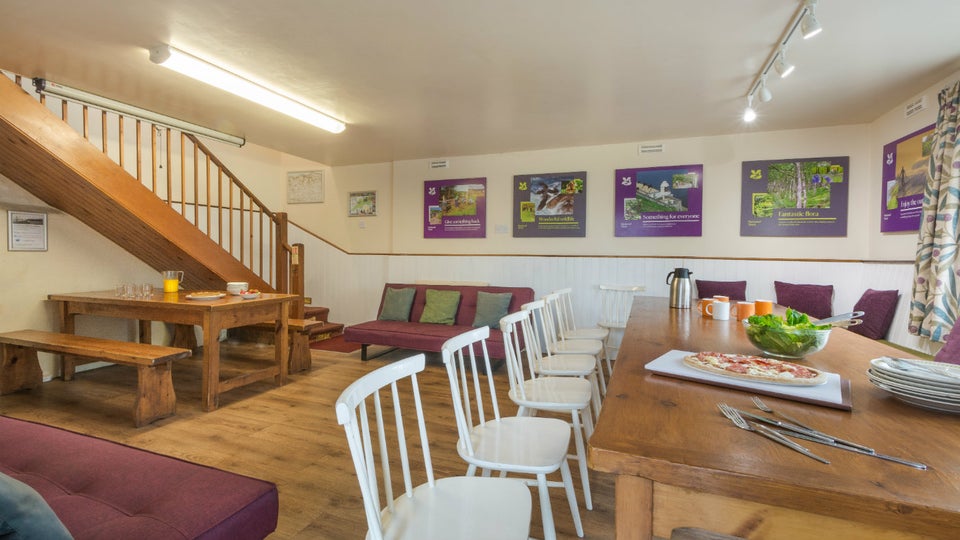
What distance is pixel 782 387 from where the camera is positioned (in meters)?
1.10

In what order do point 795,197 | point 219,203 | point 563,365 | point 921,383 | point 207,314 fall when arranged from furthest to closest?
point 219,203 < point 795,197 < point 207,314 < point 563,365 < point 921,383


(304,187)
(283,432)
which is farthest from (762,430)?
(304,187)

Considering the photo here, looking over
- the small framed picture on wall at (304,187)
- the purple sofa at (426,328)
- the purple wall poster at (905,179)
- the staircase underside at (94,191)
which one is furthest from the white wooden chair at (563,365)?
the small framed picture on wall at (304,187)

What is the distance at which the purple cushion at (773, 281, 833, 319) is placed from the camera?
13.9 feet

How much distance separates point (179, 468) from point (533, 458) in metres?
1.17

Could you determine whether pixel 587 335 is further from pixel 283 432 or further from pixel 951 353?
pixel 283 432

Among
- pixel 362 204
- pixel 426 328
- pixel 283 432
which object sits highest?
pixel 362 204

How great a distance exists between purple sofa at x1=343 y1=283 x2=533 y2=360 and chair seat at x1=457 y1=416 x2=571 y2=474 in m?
2.48

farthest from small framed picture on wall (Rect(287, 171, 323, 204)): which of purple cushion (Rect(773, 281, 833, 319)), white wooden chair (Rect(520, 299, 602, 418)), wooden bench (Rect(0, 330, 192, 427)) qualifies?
purple cushion (Rect(773, 281, 833, 319))

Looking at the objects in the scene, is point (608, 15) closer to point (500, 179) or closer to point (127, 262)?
point (500, 179)

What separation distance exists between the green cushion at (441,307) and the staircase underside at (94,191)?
6.82 feet

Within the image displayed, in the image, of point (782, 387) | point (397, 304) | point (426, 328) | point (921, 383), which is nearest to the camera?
point (921, 383)

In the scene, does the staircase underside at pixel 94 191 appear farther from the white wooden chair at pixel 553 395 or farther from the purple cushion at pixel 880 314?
the purple cushion at pixel 880 314

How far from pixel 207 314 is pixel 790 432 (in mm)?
3475
